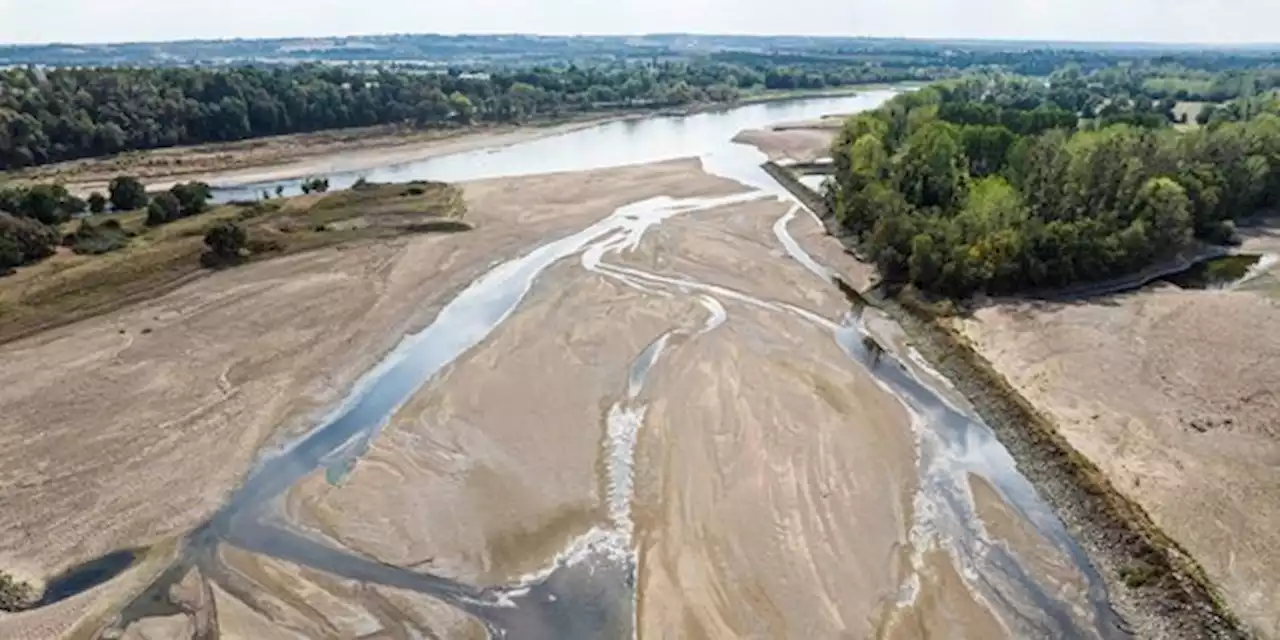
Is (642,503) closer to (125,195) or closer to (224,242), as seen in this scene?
(224,242)

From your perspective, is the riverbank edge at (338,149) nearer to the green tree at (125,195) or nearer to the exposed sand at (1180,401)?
the green tree at (125,195)

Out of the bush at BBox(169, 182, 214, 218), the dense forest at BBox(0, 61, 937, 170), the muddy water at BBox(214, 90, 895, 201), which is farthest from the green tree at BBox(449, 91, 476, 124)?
the bush at BBox(169, 182, 214, 218)

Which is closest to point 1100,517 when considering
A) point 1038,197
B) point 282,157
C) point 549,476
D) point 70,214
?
point 549,476

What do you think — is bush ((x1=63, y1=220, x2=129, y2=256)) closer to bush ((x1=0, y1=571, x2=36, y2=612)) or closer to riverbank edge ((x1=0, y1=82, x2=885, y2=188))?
riverbank edge ((x1=0, y1=82, x2=885, y2=188))

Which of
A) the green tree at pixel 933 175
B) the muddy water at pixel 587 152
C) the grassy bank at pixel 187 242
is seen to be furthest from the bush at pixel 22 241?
the green tree at pixel 933 175

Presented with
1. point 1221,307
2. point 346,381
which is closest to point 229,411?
point 346,381

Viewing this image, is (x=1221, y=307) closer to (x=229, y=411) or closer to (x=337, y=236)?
(x=229, y=411)
